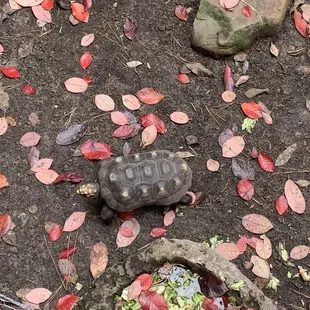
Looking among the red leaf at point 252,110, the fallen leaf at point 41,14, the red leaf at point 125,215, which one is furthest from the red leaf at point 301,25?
the red leaf at point 125,215

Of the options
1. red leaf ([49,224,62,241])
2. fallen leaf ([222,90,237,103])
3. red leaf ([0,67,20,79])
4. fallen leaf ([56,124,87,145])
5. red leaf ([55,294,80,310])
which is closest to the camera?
red leaf ([55,294,80,310])

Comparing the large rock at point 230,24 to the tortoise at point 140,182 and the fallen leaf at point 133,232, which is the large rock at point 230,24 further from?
the fallen leaf at point 133,232

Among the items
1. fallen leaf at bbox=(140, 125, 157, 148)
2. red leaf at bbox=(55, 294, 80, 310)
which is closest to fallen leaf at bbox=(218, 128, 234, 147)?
fallen leaf at bbox=(140, 125, 157, 148)

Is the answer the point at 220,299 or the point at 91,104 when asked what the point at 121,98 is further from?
the point at 220,299

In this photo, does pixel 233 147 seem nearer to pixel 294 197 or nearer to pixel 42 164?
pixel 294 197

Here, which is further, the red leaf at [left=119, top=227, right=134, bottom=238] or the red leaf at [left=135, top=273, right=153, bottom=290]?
the red leaf at [left=119, top=227, right=134, bottom=238]

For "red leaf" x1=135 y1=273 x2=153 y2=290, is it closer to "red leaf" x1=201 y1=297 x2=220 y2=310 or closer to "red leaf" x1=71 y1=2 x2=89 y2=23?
"red leaf" x1=201 y1=297 x2=220 y2=310

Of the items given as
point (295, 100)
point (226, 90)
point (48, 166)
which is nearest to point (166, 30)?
point (226, 90)
